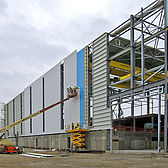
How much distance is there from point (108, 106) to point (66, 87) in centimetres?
1010

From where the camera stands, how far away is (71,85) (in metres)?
32.6

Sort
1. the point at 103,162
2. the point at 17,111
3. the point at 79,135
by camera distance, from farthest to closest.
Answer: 1. the point at 17,111
2. the point at 79,135
3. the point at 103,162

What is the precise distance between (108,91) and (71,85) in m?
7.84

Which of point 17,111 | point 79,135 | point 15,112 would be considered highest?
point 17,111

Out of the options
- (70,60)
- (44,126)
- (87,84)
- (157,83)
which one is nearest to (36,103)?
(44,126)

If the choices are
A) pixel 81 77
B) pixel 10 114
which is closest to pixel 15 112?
pixel 10 114

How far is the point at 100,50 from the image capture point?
27734 millimetres

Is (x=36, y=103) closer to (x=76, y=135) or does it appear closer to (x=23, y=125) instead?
(x=23, y=125)

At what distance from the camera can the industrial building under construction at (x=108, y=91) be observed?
76.3 ft

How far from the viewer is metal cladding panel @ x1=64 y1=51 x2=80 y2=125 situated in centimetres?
3061

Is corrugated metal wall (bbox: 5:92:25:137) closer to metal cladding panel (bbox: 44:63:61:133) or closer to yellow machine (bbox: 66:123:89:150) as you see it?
metal cladding panel (bbox: 44:63:61:133)

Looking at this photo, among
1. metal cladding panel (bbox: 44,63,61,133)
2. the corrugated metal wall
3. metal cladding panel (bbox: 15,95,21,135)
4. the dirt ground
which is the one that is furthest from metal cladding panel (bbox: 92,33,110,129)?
metal cladding panel (bbox: 15,95,21,135)

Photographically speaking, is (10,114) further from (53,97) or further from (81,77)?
(81,77)

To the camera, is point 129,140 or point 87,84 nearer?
point 129,140
